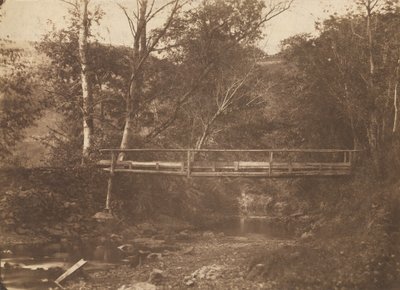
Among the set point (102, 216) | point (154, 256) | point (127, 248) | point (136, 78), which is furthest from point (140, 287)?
point (136, 78)

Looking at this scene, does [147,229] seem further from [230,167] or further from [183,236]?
[230,167]

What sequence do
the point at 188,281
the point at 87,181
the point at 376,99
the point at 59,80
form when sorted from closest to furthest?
the point at 188,281 < the point at 376,99 < the point at 87,181 < the point at 59,80

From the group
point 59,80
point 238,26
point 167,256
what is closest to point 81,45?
point 59,80

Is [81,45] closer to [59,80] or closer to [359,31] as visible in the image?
[59,80]

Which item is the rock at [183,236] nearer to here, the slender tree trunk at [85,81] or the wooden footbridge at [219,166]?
the wooden footbridge at [219,166]

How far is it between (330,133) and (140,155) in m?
7.33

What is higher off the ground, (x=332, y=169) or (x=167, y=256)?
(x=332, y=169)

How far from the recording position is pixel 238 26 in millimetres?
22047

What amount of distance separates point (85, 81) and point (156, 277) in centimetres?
1004

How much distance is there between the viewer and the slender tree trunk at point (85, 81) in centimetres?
1775

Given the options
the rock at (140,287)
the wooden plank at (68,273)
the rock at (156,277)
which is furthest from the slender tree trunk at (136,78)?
the rock at (140,287)

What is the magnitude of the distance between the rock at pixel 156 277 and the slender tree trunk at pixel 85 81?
7890 mm

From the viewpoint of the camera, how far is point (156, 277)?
10.5 m

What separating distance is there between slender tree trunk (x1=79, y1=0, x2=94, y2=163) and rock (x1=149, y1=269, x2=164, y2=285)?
789 centimetres
